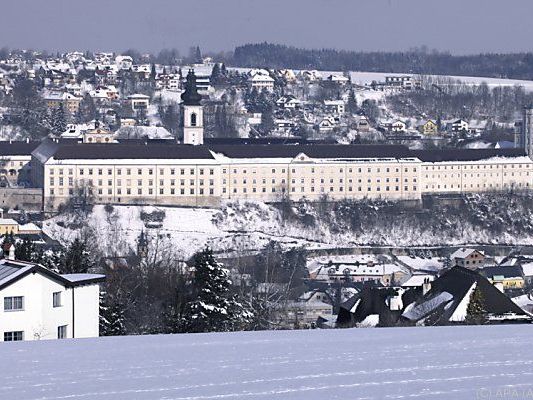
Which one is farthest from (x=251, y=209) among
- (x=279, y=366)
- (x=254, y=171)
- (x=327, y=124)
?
(x=279, y=366)

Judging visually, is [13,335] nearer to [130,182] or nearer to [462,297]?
[462,297]

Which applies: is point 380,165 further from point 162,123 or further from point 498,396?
point 498,396

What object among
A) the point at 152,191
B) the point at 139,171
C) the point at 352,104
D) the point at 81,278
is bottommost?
the point at 81,278

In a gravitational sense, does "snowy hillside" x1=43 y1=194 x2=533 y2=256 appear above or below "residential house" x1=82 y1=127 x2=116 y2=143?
below

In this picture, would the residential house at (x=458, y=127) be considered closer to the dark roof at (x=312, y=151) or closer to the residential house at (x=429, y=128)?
the residential house at (x=429, y=128)

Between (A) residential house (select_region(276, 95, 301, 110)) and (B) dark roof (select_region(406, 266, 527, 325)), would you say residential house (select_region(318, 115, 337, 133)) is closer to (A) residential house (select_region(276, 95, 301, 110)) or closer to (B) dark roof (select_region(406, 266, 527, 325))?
(A) residential house (select_region(276, 95, 301, 110))

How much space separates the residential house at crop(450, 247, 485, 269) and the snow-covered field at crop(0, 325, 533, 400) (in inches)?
964

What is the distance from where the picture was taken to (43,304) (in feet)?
32.2

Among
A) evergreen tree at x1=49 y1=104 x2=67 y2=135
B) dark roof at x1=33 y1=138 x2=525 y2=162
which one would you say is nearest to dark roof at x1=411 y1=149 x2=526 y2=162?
dark roof at x1=33 y1=138 x2=525 y2=162

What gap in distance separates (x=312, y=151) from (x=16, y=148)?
8884mm

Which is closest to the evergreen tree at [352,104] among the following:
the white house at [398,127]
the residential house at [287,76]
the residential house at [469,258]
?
the white house at [398,127]

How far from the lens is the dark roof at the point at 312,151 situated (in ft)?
141

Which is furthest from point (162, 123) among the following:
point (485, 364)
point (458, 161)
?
point (485, 364)

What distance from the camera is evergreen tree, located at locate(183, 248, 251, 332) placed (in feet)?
35.9
